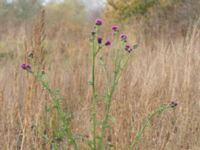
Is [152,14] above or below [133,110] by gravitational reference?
above

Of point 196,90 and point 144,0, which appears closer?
point 196,90

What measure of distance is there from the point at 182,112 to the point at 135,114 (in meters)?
0.47

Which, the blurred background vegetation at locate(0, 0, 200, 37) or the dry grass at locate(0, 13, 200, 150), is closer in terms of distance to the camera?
the dry grass at locate(0, 13, 200, 150)

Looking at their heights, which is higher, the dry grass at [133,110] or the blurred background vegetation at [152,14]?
the blurred background vegetation at [152,14]

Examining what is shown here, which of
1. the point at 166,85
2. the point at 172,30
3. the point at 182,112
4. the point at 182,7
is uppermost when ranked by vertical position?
the point at 182,7

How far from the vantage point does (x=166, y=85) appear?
2.73 metres

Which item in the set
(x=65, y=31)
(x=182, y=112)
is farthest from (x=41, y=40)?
(x=65, y=31)

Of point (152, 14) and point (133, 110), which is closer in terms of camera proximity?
point (133, 110)

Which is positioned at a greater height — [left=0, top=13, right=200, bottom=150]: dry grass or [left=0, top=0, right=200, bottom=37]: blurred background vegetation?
[left=0, top=0, right=200, bottom=37]: blurred background vegetation

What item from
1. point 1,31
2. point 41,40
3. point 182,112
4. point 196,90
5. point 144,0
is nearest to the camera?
point 41,40

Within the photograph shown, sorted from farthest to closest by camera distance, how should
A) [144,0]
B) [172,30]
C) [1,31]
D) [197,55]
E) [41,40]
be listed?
1. [144,0]
2. [1,31]
3. [172,30]
4. [197,55]
5. [41,40]

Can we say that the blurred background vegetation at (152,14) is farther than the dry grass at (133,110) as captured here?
Yes

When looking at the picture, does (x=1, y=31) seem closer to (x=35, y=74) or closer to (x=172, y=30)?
(x=172, y=30)

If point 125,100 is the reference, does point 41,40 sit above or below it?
above
